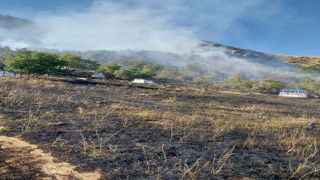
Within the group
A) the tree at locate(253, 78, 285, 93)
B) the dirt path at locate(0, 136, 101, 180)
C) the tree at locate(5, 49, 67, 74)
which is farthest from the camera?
the tree at locate(253, 78, 285, 93)

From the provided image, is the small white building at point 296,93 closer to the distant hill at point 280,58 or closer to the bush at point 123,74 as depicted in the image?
the bush at point 123,74

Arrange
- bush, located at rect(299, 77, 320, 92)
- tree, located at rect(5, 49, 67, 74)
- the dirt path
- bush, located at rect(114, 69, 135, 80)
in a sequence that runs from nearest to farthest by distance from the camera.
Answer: the dirt path < tree, located at rect(5, 49, 67, 74) < bush, located at rect(114, 69, 135, 80) < bush, located at rect(299, 77, 320, 92)

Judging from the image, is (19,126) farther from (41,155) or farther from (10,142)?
(41,155)

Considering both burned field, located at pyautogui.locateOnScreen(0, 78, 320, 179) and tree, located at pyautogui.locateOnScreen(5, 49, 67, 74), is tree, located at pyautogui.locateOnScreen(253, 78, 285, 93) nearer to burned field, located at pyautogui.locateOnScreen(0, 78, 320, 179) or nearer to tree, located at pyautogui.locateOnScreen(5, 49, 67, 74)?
tree, located at pyautogui.locateOnScreen(5, 49, 67, 74)

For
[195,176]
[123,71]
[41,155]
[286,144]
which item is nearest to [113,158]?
[41,155]

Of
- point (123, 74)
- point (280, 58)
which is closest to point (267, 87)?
point (123, 74)

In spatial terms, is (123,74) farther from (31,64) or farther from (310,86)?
(310,86)

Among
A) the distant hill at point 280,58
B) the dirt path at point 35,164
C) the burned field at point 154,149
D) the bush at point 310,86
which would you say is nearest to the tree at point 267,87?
the bush at point 310,86

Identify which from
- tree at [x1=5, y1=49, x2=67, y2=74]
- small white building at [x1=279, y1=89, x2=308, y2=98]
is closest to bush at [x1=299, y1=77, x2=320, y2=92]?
small white building at [x1=279, y1=89, x2=308, y2=98]

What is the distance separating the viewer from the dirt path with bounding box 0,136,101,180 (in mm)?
3666

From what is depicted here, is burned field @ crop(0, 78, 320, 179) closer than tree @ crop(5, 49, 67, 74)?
Yes

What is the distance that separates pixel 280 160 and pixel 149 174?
3.53 meters

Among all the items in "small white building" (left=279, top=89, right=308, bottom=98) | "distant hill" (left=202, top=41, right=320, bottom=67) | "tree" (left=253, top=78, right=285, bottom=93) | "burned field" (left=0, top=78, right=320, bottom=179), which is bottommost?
"burned field" (left=0, top=78, right=320, bottom=179)

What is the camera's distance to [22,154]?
14.5 feet
